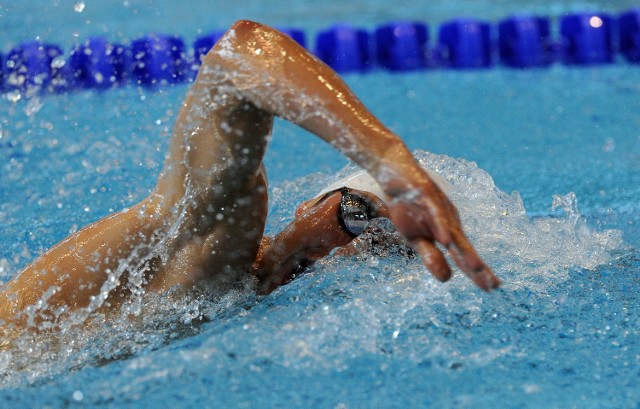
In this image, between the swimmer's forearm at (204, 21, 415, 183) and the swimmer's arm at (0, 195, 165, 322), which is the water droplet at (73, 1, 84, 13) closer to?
the swimmer's arm at (0, 195, 165, 322)

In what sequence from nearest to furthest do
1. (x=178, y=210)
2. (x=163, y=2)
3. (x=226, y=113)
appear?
(x=226, y=113), (x=178, y=210), (x=163, y=2)

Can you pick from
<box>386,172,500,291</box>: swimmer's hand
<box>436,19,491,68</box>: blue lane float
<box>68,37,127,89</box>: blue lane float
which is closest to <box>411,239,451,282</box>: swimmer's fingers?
<box>386,172,500,291</box>: swimmer's hand

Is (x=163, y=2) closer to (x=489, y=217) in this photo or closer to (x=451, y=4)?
(x=451, y=4)

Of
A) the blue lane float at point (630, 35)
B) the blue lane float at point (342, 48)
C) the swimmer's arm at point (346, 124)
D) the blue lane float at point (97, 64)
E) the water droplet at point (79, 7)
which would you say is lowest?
the blue lane float at point (630, 35)

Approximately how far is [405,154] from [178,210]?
1.67 feet

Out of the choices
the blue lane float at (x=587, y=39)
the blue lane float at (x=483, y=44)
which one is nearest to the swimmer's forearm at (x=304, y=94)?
the blue lane float at (x=483, y=44)

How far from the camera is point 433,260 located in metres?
1.00

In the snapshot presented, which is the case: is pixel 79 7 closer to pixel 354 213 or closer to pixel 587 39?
pixel 587 39

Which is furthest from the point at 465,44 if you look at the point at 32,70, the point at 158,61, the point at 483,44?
the point at 32,70

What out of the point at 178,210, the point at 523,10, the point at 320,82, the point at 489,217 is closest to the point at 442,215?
the point at 320,82

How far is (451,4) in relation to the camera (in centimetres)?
476

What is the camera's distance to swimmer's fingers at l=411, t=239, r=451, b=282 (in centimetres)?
100

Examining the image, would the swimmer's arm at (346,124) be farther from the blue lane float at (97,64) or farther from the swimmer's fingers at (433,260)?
the blue lane float at (97,64)

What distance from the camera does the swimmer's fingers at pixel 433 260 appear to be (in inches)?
39.2
